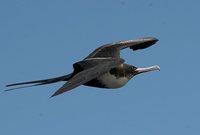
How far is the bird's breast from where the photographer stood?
16.7 meters

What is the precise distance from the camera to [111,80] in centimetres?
1695

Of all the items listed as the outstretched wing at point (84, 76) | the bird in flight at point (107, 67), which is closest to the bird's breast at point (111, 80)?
the bird in flight at point (107, 67)

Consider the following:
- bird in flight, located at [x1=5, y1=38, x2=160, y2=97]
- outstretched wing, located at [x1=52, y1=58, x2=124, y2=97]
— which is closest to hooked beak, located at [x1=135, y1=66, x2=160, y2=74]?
bird in flight, located at [x1=5, y1=38, x2=160, y2=97]

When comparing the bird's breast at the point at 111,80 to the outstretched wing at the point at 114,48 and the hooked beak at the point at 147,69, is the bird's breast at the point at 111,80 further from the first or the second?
the hooked beak at the point at 147,69

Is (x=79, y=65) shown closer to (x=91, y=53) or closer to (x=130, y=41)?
(x=91, y=53)

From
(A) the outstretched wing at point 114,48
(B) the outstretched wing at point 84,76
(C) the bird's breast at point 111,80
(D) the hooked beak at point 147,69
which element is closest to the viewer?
(B) the outstretched wing at point 84,76

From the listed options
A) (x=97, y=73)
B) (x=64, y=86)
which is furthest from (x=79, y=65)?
(x=64, y=86)

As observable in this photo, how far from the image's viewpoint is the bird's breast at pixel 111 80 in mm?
16719

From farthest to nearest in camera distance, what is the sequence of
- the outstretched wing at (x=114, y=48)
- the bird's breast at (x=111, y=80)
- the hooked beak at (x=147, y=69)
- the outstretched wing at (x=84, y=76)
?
the hooked beak at (x=147, y=69)
the outstretched wing at (x=114, y=48)
the bird's breast at (x=111, y=80)
the outstretched wing at (x=84, y=76)

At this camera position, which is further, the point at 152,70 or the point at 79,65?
the point at 152,70

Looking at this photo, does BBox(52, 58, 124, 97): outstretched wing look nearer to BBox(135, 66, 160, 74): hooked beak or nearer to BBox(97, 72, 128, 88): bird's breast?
BBox(97, 72, 128, 88): bird's breast

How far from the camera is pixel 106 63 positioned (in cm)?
1477

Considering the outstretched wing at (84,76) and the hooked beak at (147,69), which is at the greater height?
the hooked beak at (147,69)

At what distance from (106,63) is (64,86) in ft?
9.08
